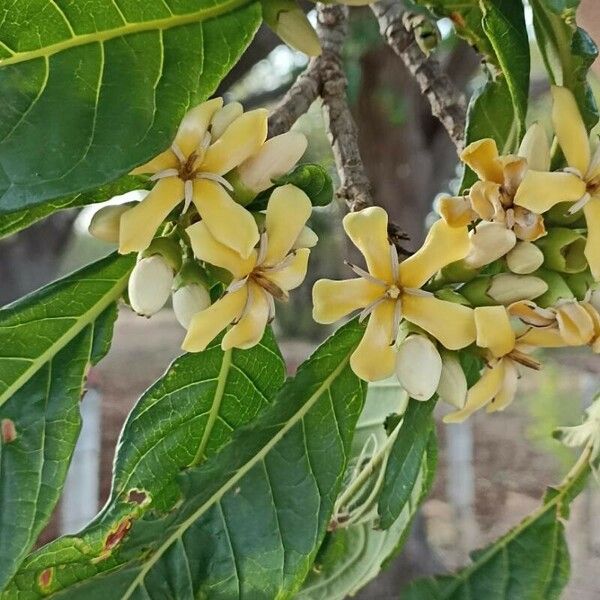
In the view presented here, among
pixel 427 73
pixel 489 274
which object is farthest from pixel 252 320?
pixel 427 73

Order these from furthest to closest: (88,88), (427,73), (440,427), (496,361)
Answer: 1. (440,427)
2. (427,73)
3. (496,361)
4. (88,88)

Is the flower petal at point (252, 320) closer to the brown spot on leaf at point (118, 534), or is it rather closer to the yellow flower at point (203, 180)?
the yellow flower at point (203, 180)

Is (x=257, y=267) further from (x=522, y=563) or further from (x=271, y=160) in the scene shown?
(x=522, y=563)

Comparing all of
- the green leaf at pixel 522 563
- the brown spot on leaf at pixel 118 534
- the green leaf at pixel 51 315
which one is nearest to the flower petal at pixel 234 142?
the green leaf at pixel 51 315

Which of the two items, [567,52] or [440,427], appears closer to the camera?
[567,52]

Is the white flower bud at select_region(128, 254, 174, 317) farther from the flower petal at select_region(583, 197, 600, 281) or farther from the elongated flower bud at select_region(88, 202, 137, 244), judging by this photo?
the flower petal at select_region(583, 197, 600, 281)

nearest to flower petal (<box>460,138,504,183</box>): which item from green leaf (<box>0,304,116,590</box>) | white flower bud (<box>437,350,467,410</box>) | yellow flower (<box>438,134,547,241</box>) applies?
yellow flower (<box>438,134,547,241</box>)

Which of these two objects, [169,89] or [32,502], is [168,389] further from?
[169,89]
